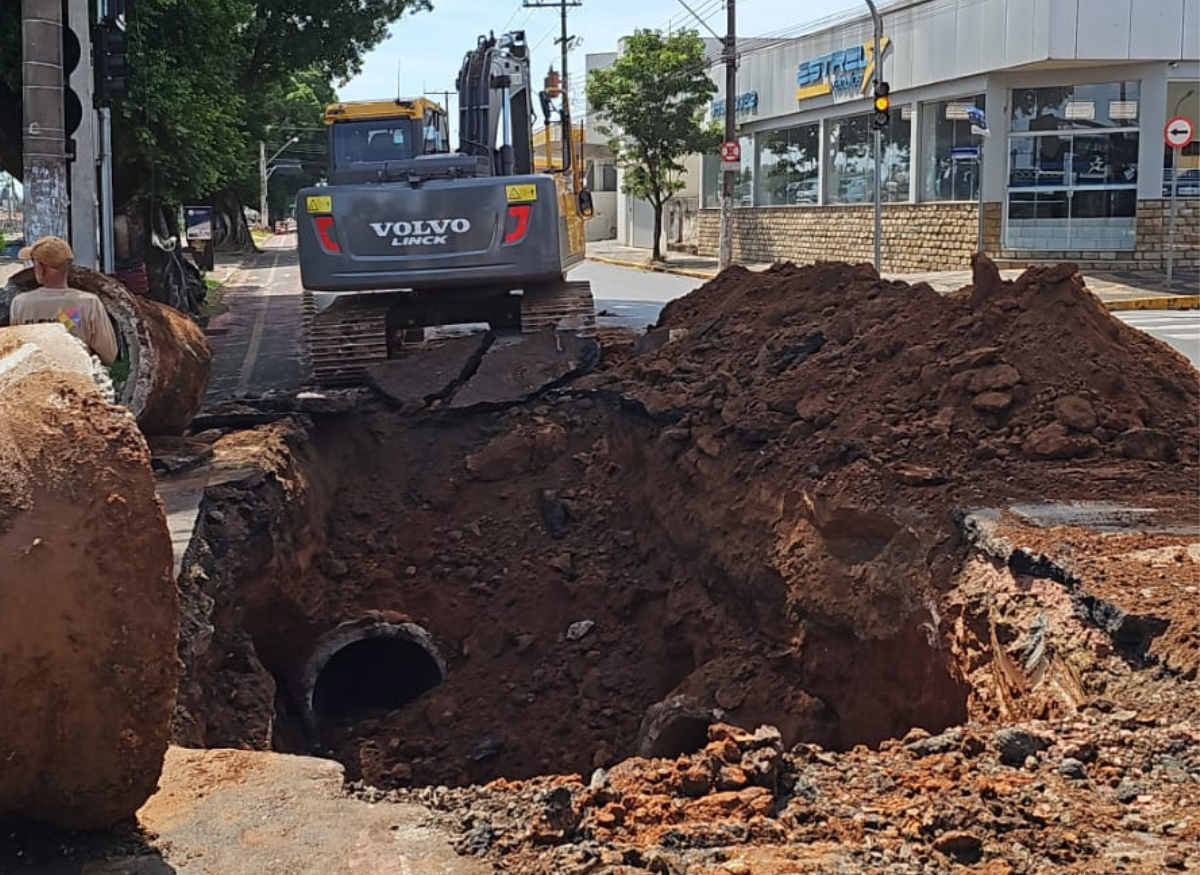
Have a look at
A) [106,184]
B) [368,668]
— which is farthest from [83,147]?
[368,668]

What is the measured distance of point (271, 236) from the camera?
8194 cm

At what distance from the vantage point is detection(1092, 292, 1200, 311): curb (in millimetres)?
22562

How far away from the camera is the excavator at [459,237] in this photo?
1273cm

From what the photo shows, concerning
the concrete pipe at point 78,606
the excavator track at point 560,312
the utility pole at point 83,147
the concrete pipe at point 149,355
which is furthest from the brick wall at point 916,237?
the concrete pipe at point 78,606

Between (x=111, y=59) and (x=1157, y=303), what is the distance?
56.5 feet

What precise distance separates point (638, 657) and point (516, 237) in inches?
221

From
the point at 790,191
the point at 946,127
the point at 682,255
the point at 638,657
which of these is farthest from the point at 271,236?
the point at 638,657

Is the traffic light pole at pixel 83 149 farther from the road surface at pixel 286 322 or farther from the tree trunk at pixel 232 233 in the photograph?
the tree trunk at pixel 232 233

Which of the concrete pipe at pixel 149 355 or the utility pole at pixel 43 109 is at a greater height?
the utility pole at pixel 43 109

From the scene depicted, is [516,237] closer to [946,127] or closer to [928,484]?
[928,484]

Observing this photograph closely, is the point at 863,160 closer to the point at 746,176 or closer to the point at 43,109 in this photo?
the point at 746,176

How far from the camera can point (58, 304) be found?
7277mm

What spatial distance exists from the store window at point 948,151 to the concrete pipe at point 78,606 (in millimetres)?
26331

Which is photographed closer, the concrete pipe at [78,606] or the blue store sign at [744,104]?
the concrete pipe at [78,606]
